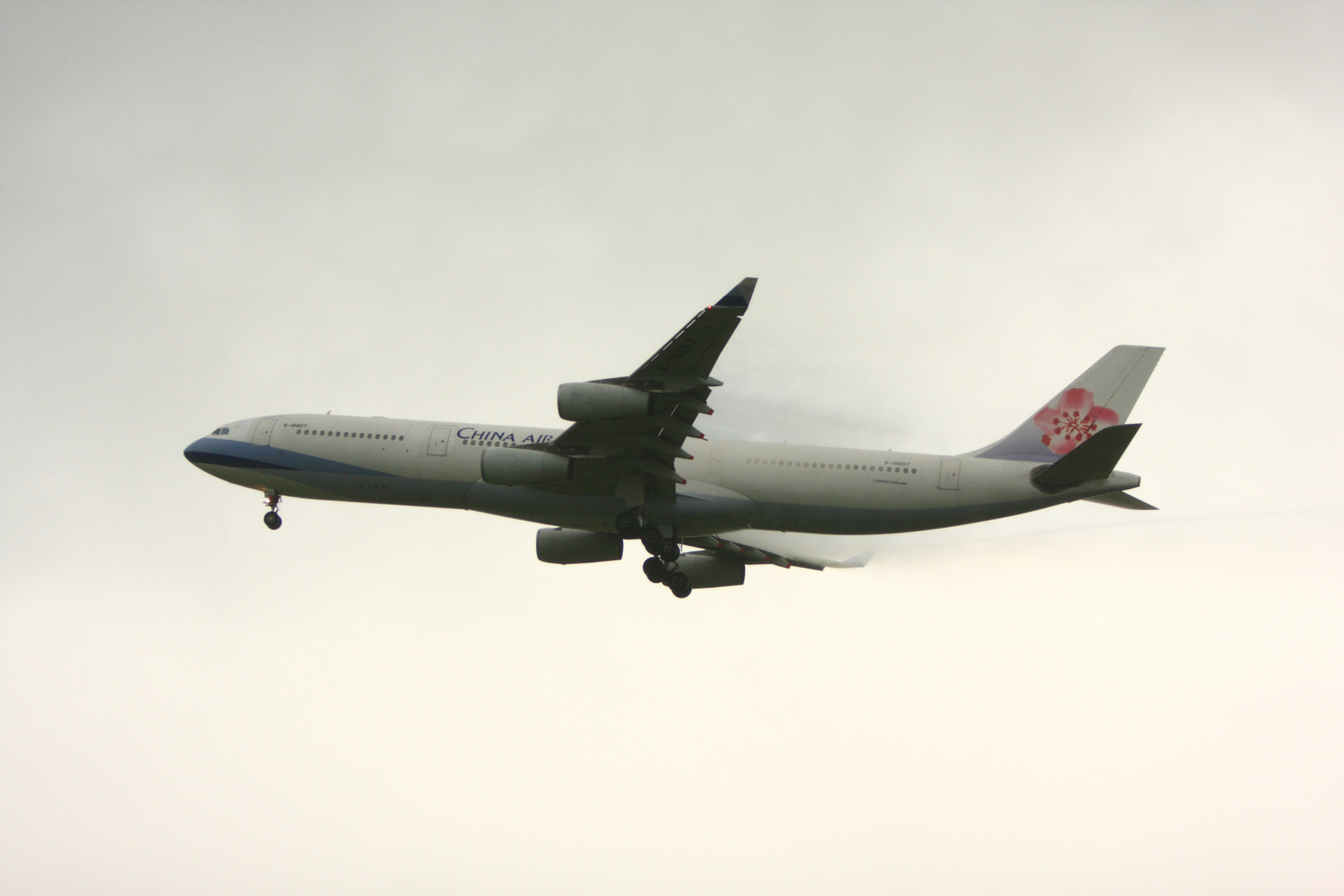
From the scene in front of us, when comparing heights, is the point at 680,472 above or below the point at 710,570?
above

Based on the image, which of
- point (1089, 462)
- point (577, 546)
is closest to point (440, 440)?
point (577, 546)

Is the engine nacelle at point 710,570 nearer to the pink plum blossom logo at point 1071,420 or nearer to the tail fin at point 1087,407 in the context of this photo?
the tail fin at point 1087,407

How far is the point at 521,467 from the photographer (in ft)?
85.8

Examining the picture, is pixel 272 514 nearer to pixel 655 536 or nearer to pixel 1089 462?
pixel 655 536

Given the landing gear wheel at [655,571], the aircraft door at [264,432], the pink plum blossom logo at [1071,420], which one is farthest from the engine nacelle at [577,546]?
the pink plum blossom logo at [1071,420]

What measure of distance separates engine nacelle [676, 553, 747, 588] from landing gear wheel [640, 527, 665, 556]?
3.64 meters

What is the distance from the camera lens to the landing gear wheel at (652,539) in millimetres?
28062

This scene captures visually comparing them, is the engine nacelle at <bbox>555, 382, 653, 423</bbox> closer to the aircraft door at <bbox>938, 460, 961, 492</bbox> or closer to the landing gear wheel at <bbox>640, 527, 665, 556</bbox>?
the landing gear wheel at <bbox>640, 527, 665, 556</bbox>

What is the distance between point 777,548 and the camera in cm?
3322

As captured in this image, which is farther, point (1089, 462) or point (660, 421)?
point (660, 421)

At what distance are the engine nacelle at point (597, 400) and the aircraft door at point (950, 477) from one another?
26.3 feet

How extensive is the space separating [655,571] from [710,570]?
3.21m

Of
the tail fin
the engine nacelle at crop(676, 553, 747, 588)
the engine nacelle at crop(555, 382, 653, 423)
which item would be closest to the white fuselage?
the tail fin

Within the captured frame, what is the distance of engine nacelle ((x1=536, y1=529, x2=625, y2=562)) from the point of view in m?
30.5
